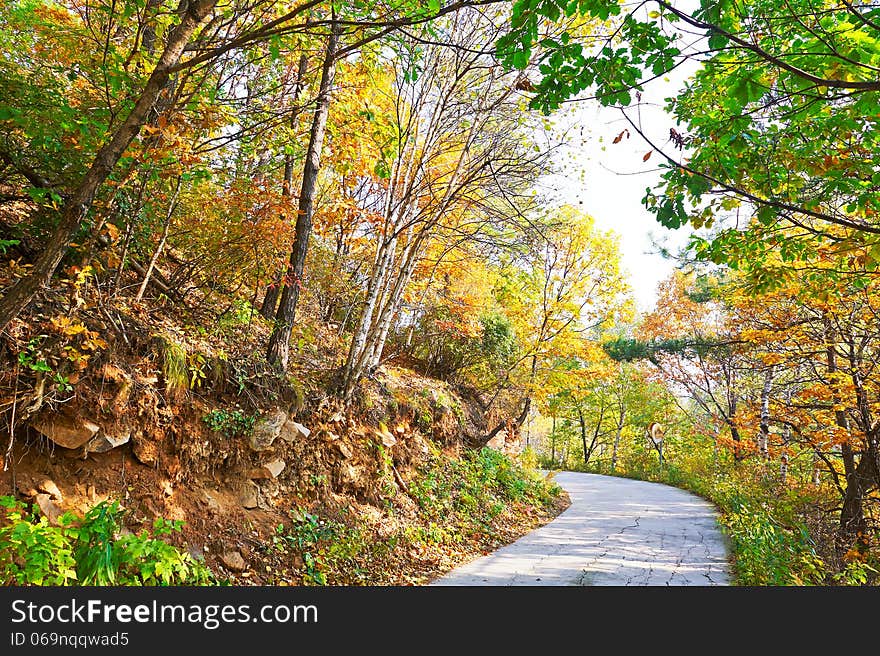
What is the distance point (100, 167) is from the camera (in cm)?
267

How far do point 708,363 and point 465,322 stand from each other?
935 cm

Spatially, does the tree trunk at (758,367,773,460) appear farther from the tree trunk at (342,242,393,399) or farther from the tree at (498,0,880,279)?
the tree trunk at (342,242,393,399)

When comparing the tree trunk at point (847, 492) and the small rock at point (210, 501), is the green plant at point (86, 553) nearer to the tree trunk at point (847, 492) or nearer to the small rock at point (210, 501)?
the small rock at point (210, 501)

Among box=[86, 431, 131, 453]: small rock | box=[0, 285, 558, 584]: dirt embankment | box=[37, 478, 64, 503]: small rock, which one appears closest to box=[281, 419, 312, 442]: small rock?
box=[0, 285, 558, 584]: dirt embankment

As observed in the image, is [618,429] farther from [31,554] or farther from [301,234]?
[31,554]

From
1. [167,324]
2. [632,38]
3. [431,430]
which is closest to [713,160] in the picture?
[632,38]

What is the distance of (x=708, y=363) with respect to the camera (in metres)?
14.9

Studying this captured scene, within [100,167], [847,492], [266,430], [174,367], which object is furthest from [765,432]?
[100,167]

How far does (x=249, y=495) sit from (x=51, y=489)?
68.3 inches

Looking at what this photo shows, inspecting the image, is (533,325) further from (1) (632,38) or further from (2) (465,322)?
(1) (632,38)

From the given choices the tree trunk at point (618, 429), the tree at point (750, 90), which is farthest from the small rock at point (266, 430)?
the tree trunk at point (618, 429)

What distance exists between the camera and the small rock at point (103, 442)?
3520mm

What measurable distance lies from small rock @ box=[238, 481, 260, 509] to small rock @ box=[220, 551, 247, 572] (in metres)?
0.54

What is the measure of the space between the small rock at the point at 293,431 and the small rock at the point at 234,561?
1368 mm
